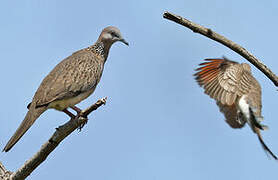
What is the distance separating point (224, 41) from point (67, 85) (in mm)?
2804

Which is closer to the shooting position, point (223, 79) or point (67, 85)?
point (223, 79)

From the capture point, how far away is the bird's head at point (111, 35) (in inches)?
276

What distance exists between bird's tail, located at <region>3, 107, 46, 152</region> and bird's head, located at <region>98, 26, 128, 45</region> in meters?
1.92

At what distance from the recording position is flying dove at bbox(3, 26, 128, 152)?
18.2 feet

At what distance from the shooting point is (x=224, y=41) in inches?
149

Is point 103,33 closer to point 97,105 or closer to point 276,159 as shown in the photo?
point 97,105

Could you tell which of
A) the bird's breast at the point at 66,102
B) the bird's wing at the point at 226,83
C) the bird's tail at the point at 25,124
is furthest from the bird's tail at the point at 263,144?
the bird's tail at the point at 25,124

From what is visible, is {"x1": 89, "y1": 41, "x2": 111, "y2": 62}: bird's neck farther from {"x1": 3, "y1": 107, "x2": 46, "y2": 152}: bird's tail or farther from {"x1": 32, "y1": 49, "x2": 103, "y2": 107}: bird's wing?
{"x1": 3, "y1": 107, "x2": 46, "y2": 152}: bird's tail

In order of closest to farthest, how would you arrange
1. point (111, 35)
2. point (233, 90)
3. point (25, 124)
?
point (233, 90) < point (25, 124) < point (111, 35)

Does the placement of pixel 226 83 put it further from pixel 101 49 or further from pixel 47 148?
pixel 101 49

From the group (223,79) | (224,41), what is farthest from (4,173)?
(223,79)

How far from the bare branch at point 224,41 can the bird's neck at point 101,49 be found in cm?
343

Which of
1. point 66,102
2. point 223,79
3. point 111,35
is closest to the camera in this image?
point 223,79

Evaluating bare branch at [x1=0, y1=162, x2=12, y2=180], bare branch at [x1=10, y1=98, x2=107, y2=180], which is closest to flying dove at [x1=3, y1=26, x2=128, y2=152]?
bare branch at [x1=0, y1=162, x2=12, y2=180]
